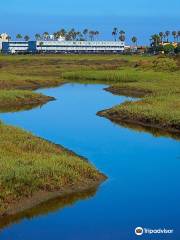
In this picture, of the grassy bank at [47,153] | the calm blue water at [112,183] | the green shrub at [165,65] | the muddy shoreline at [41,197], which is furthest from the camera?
the green shrub at [165,65]

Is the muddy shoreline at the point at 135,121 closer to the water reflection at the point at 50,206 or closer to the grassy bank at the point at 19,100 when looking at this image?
the grassy bank at the point at 19,100

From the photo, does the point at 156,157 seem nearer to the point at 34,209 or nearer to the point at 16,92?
the point at 34,209

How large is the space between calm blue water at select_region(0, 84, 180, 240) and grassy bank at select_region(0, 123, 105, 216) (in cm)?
96

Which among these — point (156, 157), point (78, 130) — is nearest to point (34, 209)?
point (156, 157)

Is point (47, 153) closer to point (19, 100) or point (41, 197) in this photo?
point (41, 197)

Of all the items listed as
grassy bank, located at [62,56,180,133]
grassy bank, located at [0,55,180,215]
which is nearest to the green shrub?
grassy bank, located at [62,56,180,133]

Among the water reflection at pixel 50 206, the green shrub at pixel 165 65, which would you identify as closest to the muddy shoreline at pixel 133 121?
the water reflection at pixel 50 206

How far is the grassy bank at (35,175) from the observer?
71.3 feet

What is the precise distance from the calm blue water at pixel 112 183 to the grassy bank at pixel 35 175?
37.9 inches

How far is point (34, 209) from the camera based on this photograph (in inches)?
858

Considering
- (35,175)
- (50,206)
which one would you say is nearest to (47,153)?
(35,175)

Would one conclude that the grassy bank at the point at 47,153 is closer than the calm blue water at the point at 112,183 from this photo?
No

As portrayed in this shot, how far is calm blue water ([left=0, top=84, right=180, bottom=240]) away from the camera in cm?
1992

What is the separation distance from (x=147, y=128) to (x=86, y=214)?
20159 millimetres
